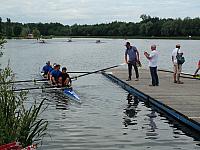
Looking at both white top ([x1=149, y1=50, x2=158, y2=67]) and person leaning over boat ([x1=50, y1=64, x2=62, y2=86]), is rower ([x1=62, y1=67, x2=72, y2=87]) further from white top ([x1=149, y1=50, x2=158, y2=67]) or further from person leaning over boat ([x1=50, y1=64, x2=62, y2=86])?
white top ([x1=149, y1=50, x2=158, y2=67])

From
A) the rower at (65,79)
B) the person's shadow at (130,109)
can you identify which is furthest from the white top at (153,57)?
the rower at (65,79)

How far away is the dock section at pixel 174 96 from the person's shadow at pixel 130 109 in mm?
299

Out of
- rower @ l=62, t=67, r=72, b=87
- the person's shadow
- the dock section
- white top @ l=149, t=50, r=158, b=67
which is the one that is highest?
white top @ l=149, t=50, r=158, b=67

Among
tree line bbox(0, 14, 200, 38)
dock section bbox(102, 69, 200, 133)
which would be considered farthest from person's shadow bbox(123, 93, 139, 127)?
tree line bbox(0, 14, 200, 38)

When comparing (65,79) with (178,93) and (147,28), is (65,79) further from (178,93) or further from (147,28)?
(147,28)

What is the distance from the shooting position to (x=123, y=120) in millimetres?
14016

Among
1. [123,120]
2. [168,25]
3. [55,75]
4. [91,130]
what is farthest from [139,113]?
[168,25]

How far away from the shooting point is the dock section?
1291 cm

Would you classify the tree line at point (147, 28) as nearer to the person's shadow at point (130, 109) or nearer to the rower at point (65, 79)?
the rower at point (65, 79)

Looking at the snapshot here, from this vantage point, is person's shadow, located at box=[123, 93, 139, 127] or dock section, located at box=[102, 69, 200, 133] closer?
Result: dock section, located at box=[102, 69, 200, 133]

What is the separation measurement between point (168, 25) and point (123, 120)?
468ft

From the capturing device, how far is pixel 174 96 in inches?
656

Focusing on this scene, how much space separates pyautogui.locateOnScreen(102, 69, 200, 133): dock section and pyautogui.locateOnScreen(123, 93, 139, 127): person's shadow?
30 cm

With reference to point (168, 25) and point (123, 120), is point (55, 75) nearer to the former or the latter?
point (123, 120)
